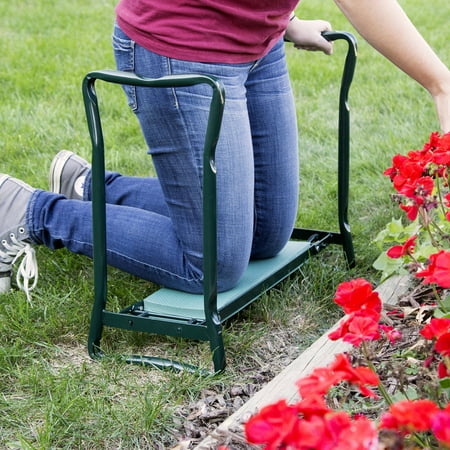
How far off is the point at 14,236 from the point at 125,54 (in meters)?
0.72

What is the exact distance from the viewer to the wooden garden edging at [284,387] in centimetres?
171

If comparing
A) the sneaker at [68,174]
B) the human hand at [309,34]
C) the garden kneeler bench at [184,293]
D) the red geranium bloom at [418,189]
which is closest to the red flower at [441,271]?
→ the red geranium bloom at [418,189]

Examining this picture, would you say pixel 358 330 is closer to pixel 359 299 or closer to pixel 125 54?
pixel 359 299

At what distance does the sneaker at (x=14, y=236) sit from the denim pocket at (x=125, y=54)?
577 millimetres

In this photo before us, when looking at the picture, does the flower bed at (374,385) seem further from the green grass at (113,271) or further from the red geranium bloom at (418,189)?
the green grass at (113,271)

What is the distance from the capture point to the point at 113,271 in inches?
114

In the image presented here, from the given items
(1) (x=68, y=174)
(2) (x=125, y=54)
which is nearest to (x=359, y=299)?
(2) (x=125, y=54)

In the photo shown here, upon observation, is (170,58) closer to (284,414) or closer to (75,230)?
(75,230)

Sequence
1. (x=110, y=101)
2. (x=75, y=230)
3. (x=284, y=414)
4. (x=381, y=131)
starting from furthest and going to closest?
(x=110, y=101), (x=381, y=131), (x=75, y=230), (x=284, y=414)

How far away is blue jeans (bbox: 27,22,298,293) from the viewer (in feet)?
7.45

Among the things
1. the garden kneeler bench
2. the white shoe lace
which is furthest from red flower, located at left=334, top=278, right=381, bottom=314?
the white shoe lace

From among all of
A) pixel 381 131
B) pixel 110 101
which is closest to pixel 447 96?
pixel 381 131

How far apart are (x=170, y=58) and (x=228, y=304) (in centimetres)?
65

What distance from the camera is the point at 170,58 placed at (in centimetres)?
224
